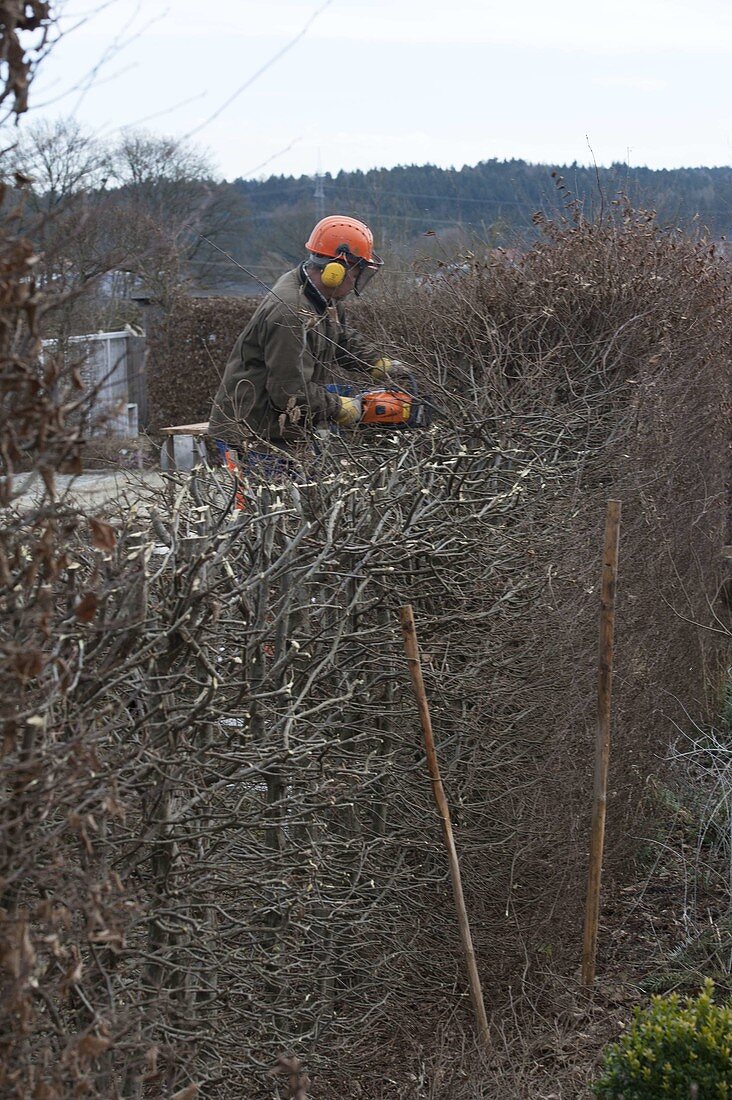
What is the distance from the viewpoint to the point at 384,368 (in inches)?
230

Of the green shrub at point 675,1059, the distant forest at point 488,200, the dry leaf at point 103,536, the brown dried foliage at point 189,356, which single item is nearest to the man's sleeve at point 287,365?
the distant forest at point 488,200

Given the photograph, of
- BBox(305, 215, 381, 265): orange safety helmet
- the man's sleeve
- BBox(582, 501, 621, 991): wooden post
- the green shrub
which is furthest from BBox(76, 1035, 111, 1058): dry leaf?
BBox(305, 215, 381, 265): orange safety helmet

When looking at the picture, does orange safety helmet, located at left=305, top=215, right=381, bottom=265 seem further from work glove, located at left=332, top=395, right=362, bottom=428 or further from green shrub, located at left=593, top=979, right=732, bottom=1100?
green shrub, located at left=593, top=979, right=732, bottom=1100

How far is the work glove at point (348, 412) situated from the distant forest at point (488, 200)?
151 cm

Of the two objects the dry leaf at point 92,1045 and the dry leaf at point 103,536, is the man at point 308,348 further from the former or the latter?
the dry leaf at point 92,1045

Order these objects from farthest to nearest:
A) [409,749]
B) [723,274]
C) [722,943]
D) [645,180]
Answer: [645,180]
[723,274]
[722,943]
[409,749]

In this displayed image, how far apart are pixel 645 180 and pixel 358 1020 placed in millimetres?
7580

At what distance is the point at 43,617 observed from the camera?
1982 millimetres

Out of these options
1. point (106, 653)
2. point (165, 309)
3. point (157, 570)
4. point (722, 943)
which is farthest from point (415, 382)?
point (165, 309)

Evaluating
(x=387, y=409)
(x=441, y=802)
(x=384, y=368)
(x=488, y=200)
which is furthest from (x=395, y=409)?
(x=488, y=200)

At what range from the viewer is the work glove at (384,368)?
5.83 meters

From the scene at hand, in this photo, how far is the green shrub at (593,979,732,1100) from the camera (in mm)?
3178

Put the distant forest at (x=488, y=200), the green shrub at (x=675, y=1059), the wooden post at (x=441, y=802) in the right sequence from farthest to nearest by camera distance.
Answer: the distant forest at (x=488, y=200) < the wooden post at (x=441, y=802) < the green shrub at (x=675, y=1059)

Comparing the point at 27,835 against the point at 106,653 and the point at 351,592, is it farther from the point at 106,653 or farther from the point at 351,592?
the point at 351,592
